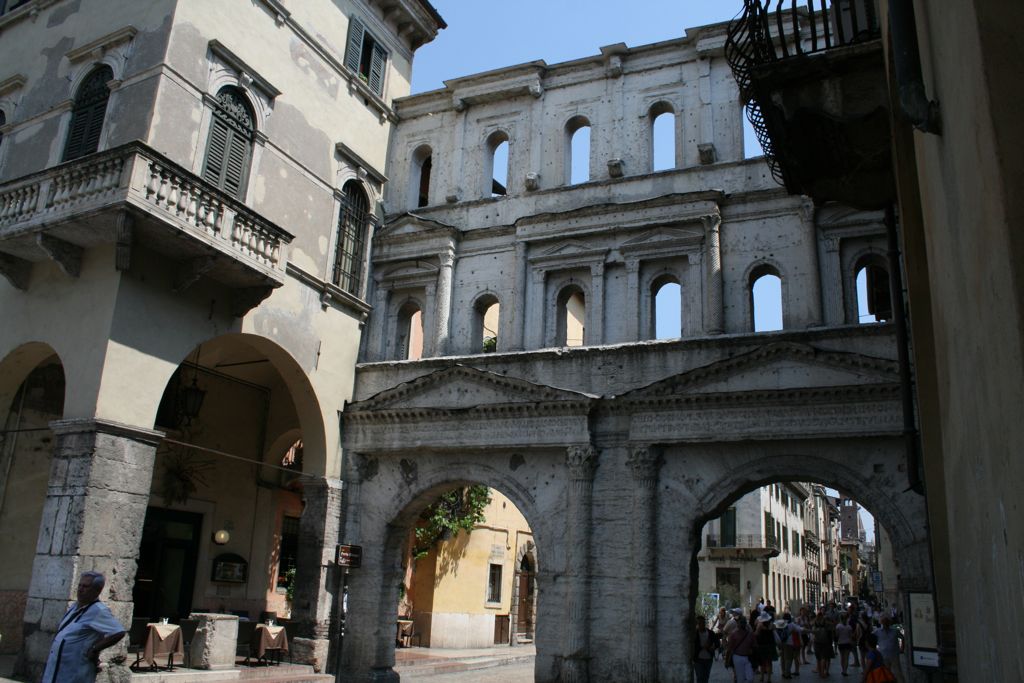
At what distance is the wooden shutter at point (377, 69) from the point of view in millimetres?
19391

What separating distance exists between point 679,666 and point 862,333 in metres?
6.25

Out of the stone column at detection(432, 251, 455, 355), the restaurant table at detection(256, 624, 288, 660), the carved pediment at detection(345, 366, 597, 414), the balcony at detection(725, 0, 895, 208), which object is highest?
the stone column at detection(432, 251, 455, 355)

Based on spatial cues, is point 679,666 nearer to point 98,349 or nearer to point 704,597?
point 98,349

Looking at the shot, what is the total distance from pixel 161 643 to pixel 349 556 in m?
3.85

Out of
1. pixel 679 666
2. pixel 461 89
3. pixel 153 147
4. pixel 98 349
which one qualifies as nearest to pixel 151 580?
pixel 98 349

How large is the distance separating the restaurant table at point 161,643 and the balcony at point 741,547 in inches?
1188

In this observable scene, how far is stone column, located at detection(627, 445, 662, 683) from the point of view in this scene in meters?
13.9

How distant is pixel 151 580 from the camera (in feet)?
54.2

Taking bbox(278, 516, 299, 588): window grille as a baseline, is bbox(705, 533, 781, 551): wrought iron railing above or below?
above

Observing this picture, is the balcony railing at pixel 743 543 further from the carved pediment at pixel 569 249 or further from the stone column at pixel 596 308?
the carved pediment at pixel 569 249

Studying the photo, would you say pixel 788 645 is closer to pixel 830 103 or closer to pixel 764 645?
pixel 764 645

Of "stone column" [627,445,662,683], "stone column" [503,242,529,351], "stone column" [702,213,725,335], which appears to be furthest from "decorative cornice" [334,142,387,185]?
"stone column" [627,445,662,683]

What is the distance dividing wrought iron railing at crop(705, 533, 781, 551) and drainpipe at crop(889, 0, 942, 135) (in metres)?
36.5

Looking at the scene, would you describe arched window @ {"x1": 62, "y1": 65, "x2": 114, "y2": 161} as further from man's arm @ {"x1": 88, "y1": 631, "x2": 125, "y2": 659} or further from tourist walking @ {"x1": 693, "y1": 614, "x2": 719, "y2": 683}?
tourist walking @ {"x1": 693, "y1": 614, "x2": 719, "y2": 683}
